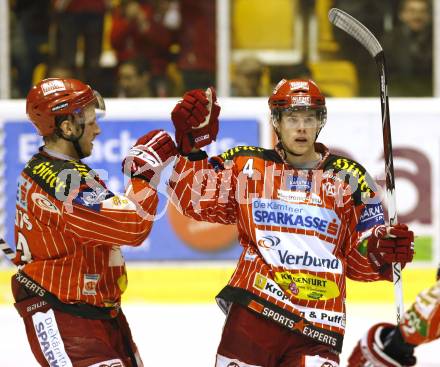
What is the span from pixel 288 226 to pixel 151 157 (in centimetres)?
51

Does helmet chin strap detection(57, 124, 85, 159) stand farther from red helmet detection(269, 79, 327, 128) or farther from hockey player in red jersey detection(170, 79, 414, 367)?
red helmet detection(269, 79, 327, 128)

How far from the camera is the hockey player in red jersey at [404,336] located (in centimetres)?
311

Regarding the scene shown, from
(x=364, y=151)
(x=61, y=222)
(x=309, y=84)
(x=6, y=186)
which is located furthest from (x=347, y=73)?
(x=61, y=222)

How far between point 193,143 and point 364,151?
286 cm

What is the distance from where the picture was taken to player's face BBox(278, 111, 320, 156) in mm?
3848

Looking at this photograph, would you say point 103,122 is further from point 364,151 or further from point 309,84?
point 309,84

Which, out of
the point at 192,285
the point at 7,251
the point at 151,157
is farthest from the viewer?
the point at 192,285

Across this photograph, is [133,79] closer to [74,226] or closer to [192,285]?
[192,285]

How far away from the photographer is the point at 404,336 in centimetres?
312

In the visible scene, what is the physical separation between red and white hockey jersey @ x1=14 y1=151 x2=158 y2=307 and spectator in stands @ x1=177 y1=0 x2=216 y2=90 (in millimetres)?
3704

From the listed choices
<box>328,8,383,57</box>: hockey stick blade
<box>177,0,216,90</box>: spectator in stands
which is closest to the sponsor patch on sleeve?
<box>328,8,383,57</box>: hockey stick blade

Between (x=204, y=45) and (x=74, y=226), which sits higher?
(x=204, y=45)

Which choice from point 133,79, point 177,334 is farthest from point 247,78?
point 177,334

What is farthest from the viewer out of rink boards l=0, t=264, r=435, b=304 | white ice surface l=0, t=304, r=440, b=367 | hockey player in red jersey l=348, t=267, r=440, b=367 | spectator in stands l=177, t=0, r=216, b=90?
spectator in stands l=177, t=0, r=216, b=90
